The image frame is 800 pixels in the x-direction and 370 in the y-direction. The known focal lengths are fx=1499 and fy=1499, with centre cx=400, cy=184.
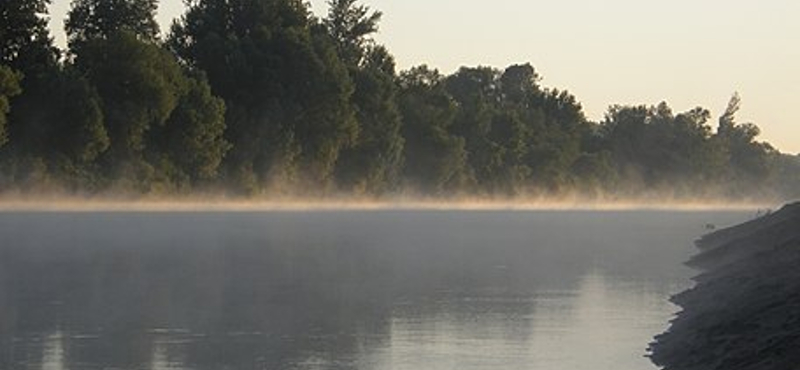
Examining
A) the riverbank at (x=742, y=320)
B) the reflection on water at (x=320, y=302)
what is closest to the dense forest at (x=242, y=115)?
the reflection on water at (x=320, y=302)

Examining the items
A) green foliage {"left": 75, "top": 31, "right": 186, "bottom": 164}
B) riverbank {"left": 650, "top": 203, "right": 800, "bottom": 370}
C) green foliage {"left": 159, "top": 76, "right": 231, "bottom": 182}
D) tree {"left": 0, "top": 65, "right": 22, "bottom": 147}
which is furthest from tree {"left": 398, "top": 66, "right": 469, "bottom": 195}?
riverbank {"left": 650, "top": 203, "right": 800, "bottom": 370}

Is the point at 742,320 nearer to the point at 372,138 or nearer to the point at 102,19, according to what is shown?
the point at 102,19

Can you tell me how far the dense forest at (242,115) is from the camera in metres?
79.8

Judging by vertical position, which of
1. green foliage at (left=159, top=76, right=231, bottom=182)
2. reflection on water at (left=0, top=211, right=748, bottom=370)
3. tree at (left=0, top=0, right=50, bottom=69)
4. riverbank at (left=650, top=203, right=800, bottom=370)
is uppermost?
tree at (left=0, top=0, right=50, bottom=69)

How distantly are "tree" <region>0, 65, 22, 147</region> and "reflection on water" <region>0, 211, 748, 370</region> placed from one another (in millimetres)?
17636

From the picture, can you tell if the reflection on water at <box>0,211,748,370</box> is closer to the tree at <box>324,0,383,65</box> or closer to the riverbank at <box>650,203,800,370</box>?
the riverbank at <box>650,203,800,370</box>

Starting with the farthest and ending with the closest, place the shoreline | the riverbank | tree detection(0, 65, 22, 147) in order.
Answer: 1. the shoreline
2. tree detection(0, 65, 22, 147)
3. the riverbank

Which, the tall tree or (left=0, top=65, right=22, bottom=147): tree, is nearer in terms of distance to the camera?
(left=0, top=65, right=22, bottom=147): tree

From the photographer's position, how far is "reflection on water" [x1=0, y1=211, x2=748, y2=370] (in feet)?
67.5

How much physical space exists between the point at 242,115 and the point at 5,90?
79.1 feet

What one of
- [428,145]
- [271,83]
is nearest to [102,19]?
[271,83]

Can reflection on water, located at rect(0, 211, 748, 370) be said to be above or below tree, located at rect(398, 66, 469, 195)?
below

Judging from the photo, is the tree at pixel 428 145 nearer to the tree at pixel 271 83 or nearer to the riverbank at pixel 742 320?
the tree at pixel 271 83

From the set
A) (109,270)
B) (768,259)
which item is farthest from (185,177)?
(768,259)
